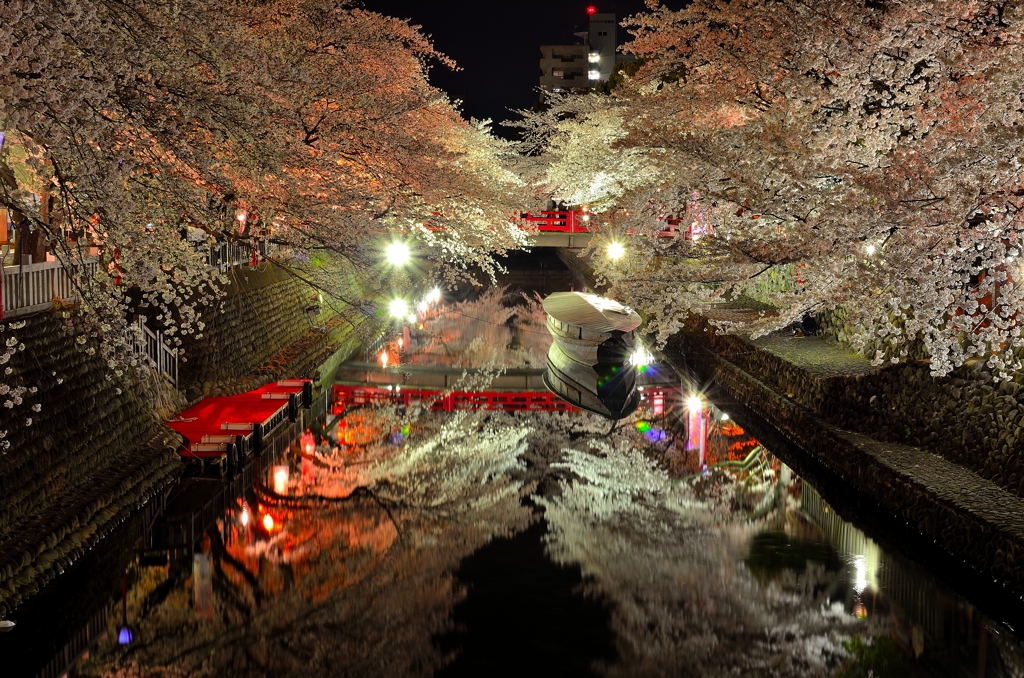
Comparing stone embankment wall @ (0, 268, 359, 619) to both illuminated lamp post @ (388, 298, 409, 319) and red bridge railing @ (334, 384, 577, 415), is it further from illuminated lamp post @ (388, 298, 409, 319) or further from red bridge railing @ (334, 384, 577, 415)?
illuminated lamp post @ (388, 298, 409, 319)

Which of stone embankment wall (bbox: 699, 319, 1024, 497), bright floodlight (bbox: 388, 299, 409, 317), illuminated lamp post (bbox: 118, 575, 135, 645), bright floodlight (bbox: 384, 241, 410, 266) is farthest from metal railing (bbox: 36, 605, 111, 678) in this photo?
bright floodlight (bbox: 388, 299, 409, 317)

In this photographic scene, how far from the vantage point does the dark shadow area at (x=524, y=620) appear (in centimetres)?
819

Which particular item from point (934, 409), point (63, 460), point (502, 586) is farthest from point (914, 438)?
point (63, 460)

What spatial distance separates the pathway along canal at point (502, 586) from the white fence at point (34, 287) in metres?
2.50

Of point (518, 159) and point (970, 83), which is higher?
point (518, 159)

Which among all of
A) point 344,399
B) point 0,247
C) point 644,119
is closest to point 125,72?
point 0,247

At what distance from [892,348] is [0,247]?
12211mm

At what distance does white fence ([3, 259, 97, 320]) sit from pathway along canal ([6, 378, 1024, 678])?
2.50m

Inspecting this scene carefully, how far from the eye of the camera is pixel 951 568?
9.84m

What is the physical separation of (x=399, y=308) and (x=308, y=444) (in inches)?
712

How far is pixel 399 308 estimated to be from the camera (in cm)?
3341

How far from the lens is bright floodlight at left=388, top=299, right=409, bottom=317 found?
3217 cm

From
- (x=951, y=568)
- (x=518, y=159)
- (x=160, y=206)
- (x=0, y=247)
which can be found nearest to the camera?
(x=160, y=206)

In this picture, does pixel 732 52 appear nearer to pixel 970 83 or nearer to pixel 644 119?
pixel 644 119
